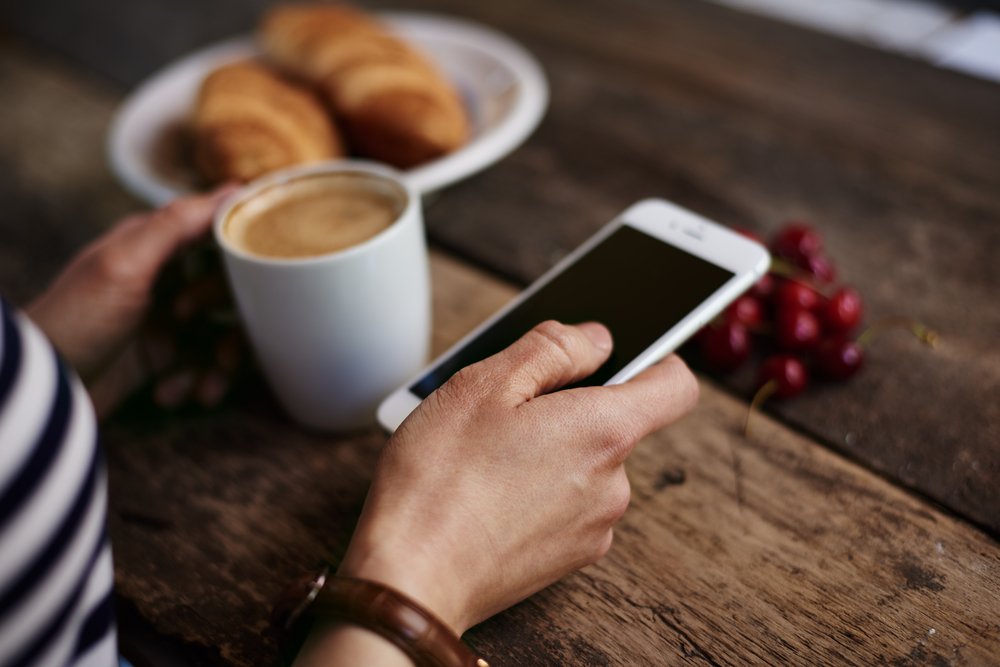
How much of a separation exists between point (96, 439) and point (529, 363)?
0.75 ft

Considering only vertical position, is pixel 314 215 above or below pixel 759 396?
above

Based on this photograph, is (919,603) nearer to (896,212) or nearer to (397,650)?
(397,650)

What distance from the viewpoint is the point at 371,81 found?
31.3 inches

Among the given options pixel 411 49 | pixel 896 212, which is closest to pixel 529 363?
pixel 896 212

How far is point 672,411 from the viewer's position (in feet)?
1.38

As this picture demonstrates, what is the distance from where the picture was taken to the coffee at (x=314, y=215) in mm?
490

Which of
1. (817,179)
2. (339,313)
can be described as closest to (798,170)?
(817,179)

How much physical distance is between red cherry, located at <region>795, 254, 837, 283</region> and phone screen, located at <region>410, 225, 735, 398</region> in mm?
145

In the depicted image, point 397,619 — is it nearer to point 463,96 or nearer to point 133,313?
point 133,313

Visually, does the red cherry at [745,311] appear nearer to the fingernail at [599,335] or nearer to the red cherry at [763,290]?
the red cherry at [763,290]

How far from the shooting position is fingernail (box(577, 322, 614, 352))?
442 millimetres

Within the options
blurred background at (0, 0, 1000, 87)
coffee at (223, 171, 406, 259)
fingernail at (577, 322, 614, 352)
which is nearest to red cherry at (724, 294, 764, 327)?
fingernail at (577, 322, 614, 352)

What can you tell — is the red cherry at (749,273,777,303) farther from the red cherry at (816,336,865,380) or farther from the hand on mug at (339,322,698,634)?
the hand on mug at (339,322,698,634)

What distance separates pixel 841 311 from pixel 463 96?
1.86 feet
